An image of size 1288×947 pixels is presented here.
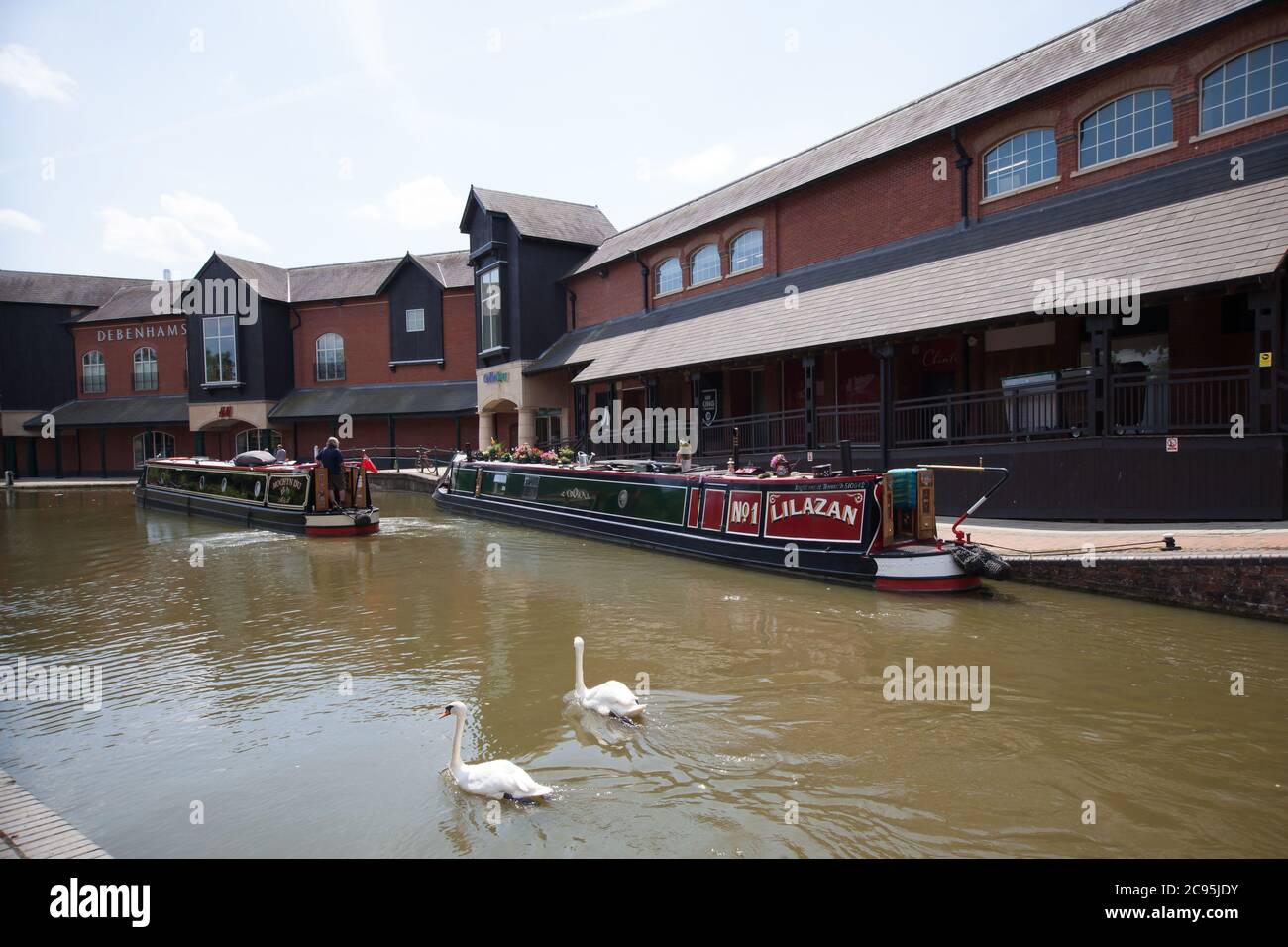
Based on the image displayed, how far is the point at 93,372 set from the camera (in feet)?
121

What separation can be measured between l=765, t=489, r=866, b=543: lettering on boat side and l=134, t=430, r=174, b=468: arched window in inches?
1346

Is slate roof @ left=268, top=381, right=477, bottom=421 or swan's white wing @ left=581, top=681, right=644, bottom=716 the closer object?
swan's white wing @ left=581, top=681, right=644, bottom=716

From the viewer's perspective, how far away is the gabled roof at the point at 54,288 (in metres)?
36.4

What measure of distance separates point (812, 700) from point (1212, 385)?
961 cm

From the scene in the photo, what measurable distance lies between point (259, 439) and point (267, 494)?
1837 cm

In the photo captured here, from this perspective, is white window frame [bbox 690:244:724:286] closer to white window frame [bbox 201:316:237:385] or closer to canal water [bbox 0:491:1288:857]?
canal water [bbox 0:491:1288:857]

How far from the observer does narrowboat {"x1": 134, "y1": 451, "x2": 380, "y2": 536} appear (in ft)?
53.8

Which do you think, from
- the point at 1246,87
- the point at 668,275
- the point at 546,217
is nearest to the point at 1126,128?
the point at 1246,87

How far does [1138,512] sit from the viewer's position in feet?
35.1

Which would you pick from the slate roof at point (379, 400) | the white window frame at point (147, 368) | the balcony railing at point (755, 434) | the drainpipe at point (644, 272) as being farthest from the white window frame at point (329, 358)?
the balcony railing at point (755, 434)

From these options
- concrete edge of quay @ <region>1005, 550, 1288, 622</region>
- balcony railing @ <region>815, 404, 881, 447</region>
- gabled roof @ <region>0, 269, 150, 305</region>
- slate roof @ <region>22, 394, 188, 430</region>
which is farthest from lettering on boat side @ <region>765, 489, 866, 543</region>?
gabled roof @ <region>0, 269, 150, 305</region>

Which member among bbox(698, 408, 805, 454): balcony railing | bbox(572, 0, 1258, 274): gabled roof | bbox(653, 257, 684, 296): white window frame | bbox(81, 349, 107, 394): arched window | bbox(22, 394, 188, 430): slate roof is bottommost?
bbox(698, 408, 805, 454): balcony railing

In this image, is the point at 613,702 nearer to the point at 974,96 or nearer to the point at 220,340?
the point at 974,96

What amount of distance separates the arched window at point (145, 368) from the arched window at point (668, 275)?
2603 cm
